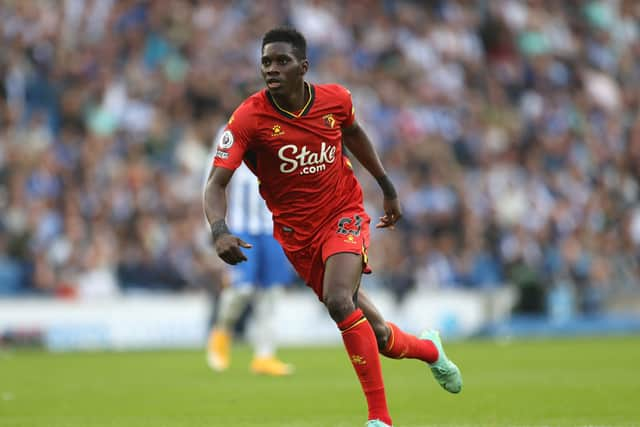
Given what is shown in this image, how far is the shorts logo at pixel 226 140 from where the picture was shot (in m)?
6.36

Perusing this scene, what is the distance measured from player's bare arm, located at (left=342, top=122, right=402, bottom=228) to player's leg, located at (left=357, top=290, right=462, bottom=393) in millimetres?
610

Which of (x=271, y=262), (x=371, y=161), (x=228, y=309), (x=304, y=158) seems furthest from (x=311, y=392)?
(x=304, y=158)

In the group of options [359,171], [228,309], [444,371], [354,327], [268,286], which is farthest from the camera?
[359,171]

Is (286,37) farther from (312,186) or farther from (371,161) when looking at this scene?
(371,161)

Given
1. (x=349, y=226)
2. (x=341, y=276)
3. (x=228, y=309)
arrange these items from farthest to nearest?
1. (x=228, y=309)
2. (x=349, y=226)
3. (x=341, y=276)

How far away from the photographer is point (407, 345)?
6.97 meters

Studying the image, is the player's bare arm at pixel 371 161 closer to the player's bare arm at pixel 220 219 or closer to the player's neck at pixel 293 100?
the player's neck at pixel 293 100

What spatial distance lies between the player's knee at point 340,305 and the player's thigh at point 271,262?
17.3 feet

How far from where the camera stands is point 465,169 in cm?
2148

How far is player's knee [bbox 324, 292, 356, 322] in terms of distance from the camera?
6262 millimetres

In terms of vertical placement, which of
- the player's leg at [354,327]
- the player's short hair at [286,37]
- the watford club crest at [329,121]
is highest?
the player's short hair at [286,37]

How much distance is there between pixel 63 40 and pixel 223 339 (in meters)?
9.04

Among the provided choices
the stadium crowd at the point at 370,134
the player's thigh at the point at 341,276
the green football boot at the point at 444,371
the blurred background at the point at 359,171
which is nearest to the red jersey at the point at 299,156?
the player's thigh at the point at 341,276

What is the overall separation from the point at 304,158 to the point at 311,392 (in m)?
3.37
